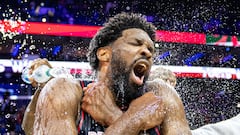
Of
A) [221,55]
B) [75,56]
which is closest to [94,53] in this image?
[75,56]

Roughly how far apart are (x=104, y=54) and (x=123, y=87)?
0.70 feet

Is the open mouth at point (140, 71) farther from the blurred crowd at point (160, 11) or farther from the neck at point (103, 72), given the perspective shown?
the blurred crowd at point (160, 11)

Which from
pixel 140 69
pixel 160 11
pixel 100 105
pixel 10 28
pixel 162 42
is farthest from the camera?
pixel 160 11

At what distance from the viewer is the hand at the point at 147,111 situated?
1690mm

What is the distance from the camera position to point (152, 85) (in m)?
1.95

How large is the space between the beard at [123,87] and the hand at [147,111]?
63 mm

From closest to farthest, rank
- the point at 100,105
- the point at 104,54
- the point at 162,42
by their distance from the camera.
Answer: the point at 100,105 < the point at 104,54 < the point at 162,42

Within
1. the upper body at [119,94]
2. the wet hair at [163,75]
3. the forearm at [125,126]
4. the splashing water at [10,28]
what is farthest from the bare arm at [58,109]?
the splashing water at [10,28]

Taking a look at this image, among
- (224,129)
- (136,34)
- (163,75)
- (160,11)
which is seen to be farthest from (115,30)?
(160,11)

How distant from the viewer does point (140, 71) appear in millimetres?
1852

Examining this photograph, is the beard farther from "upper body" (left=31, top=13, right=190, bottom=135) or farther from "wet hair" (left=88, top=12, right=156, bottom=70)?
"wet hair" (left=88, top=12, right=156, bottom=70)

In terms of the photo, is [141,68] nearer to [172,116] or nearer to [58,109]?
[172,116]

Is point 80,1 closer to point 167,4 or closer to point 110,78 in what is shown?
point 167,4

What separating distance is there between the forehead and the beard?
0.12m
